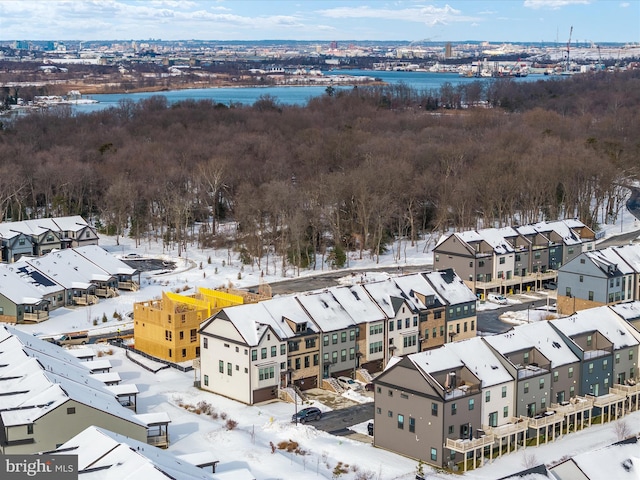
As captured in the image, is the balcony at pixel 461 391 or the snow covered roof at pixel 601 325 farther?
the snow covered roof at pixel 601 325

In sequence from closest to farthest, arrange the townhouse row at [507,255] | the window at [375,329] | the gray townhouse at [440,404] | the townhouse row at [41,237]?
the gray townhouse at [440,404], the window at [375,329], the townhouse row at [507,255], the townhouse row at [41,237]

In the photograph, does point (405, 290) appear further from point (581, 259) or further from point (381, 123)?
point (381, 123)

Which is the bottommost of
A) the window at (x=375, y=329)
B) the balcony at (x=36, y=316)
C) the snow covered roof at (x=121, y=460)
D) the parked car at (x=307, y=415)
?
the balcony at (x=36, y=316)

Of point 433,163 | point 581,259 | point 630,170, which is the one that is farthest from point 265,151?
point 581,259

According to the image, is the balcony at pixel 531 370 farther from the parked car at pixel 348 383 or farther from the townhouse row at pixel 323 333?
the townhouse row at pixel 323 333

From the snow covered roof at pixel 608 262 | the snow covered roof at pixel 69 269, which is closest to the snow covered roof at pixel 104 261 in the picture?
the snow covered roof at pixel 69 269

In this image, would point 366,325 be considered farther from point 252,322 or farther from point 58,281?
point 58,281
